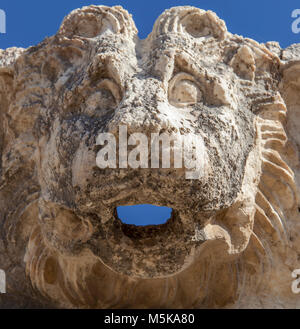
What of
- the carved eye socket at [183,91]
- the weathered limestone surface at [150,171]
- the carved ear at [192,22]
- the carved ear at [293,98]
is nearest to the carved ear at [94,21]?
the weathered limestone surface at [150,171]

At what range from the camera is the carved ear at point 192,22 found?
2156 mm

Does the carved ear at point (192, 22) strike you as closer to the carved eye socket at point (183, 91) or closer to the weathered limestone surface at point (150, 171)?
the weathered limestone surface at point (150, 171)

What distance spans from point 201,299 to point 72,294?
1.59 ft

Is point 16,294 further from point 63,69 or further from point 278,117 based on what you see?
point 278,117

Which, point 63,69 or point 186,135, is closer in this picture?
point 186,135

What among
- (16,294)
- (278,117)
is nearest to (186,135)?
(278,117)

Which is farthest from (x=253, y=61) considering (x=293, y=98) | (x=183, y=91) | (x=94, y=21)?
(x=94, y=21)

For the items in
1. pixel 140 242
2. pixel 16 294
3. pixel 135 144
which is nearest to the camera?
pixel 135 144

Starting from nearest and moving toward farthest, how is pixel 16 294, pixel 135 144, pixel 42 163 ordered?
pixel 135 144 < pixel 42 163 < pixel 16 294

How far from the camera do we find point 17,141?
87.3 inches

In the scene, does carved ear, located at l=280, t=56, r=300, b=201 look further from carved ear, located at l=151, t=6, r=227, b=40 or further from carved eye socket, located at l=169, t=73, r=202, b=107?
carved eye socket, located at l=169, t=73, r=202, b=107

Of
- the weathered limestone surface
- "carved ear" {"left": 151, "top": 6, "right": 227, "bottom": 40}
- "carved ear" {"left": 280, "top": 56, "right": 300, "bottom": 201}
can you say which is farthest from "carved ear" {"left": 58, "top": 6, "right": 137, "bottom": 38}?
"carved ear" {"left": 280, "top": 56, "right": 300, "bottom": 201}

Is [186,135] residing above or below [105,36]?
below

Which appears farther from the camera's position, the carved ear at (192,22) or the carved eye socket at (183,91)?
the carved ear at (192,22)
